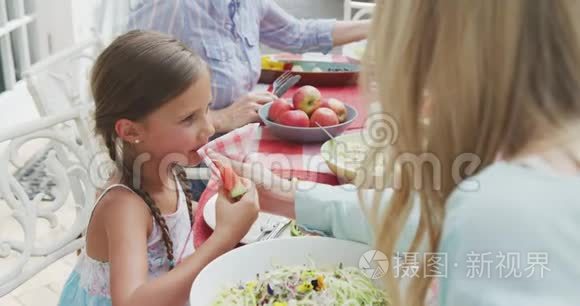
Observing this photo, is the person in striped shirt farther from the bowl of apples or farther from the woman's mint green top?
the woman's mint green top

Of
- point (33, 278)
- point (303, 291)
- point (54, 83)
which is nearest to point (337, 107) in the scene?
point (54, 83)

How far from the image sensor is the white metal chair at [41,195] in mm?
1351

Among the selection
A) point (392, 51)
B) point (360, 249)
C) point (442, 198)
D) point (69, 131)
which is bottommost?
point (69, 131)

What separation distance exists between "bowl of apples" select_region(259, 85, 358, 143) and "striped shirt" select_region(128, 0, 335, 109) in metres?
0.28

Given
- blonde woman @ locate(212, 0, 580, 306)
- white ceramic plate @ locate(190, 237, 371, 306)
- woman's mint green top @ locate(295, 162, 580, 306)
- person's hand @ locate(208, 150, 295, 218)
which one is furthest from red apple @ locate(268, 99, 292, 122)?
woman's mint green top @ locate(295, 162, 580, 306)

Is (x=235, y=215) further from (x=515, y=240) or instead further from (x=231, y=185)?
(x=515, y=240)

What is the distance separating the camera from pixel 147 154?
1.27 meters

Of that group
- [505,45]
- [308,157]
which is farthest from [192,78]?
[505,45]

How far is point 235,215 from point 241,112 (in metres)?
0.75

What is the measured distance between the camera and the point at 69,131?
1.64 meters

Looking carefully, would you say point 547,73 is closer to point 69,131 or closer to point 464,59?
point 464,59

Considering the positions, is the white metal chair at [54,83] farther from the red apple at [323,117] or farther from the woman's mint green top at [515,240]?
the woman's mint green top at [515,240]

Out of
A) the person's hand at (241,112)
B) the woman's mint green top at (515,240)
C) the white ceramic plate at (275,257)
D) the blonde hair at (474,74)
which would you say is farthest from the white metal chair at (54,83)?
the woman's mint green top at (515,240)

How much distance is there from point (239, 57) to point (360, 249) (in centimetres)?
113
